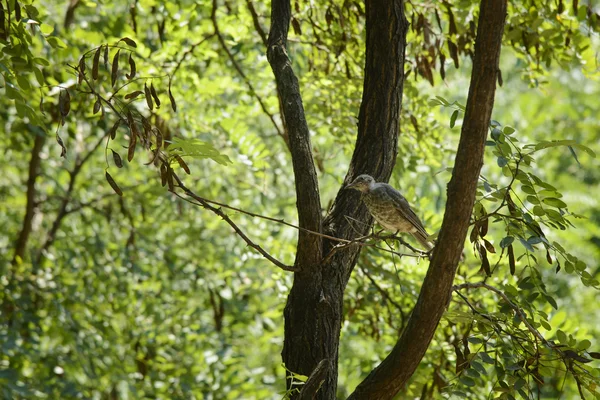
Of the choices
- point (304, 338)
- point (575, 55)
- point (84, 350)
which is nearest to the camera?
point (304, 338)

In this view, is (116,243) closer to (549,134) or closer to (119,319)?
(119,319)

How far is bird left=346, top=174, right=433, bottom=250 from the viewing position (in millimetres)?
3023

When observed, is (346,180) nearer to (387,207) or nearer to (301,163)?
(387,207)

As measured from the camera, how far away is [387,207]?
10.5 feet

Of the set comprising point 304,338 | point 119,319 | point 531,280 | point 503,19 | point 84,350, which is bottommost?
point 304,338

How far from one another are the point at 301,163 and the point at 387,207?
595mm

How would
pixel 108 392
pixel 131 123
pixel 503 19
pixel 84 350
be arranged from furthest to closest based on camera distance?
pixel 108 392
pixel 84 350
pixel 131 123
pixel 503 19

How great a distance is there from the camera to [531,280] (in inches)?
112

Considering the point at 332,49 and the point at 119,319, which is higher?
the point at 332,49

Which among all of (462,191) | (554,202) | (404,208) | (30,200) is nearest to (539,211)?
(554,202)

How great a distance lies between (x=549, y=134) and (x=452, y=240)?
26.2 feet

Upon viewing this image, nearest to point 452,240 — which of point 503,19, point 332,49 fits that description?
point 503,19

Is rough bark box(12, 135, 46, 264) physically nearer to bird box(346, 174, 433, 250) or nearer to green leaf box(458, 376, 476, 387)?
bird box(346, 174, 433, 250)

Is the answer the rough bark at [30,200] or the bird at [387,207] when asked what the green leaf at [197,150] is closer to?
the bird at [387,207]
